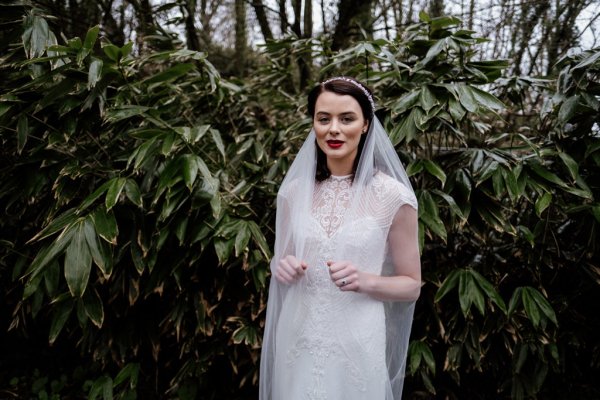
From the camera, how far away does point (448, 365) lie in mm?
2217

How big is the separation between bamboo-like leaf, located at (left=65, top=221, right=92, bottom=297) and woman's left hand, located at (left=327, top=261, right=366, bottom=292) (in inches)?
41.2

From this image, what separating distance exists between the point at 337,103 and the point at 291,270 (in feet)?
1.82

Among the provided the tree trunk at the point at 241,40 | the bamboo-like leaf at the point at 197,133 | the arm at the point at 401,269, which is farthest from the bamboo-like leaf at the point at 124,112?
the tree trunk at the point at 241,40

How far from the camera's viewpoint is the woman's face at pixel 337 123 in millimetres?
1371

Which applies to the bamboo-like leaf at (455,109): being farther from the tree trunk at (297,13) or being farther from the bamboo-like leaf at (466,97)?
the tree trunk at (297,13)

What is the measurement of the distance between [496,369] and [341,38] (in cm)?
330

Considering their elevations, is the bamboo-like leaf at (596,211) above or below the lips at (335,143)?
below

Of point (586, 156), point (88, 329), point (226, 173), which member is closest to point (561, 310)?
point (586, 156)

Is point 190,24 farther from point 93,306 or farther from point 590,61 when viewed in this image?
point 590,61

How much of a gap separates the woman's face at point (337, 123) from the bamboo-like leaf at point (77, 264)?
1.09 m

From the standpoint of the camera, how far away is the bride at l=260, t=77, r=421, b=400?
54.2 inches

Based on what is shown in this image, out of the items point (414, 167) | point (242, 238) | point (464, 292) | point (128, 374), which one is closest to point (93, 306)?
point (128, 374)

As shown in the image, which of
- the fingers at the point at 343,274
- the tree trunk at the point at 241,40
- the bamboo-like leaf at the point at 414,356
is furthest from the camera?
the tree trunk at the point at 241,40

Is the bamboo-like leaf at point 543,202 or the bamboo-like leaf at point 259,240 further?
the bamboo-like leaf at point 259,240
